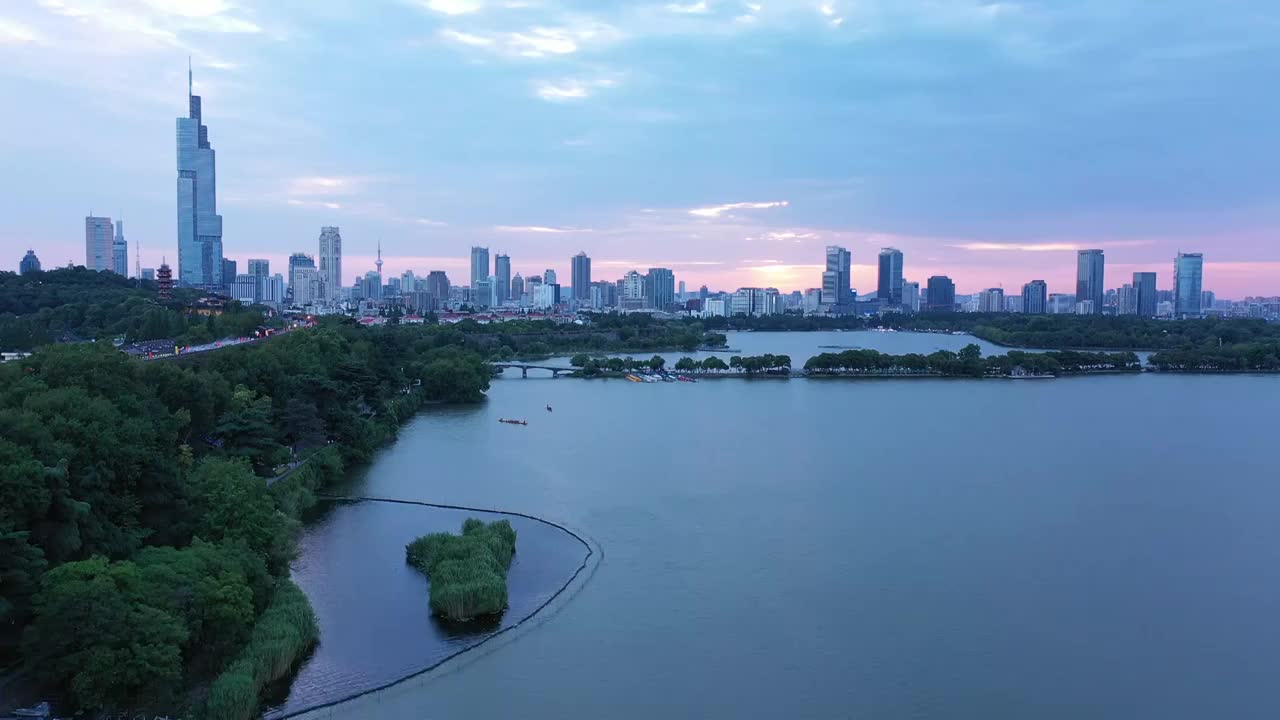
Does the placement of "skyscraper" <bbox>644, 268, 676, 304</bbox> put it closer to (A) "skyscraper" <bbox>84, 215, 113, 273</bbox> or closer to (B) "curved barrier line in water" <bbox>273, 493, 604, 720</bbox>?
(A) "skyscraper" <bbox>84, 215, 113, 273</bbox>

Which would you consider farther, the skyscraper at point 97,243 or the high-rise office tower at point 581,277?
the high-rise office tower at point 581,277

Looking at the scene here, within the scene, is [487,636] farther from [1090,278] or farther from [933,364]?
[1090,278]

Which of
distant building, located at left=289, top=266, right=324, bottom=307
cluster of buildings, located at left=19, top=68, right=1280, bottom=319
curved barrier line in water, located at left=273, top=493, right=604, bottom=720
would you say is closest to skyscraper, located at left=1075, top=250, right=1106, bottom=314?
cluster of buildings, located at left=19, top=68, right=1280, bottom=319

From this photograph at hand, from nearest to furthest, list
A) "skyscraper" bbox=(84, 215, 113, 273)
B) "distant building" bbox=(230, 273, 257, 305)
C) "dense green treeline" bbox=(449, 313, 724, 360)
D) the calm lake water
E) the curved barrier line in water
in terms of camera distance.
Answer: the curved barrier line in water
the calm lake water
"dense green treeline" bbox=(449, 313, 724, 360)
"skyscraper" bbox=(84, 215, 113, 273)
"distant building" bbox=(230, 273, 257, 305)

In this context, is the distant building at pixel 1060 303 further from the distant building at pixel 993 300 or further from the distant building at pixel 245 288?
the distant building at pixel 245 288

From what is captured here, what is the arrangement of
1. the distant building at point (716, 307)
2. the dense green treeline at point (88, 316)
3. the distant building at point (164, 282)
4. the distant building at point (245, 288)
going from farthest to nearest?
the distant building at point (716, 307) → the distant building at point (245, 288) → the distant building at point (164, 282) → the dense green treeline at point (88, 316)

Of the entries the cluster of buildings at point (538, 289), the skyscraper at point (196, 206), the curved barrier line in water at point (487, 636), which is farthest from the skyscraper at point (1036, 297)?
the curved barrier line in water at point (487, 636)

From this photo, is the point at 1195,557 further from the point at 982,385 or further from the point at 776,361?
the point at 776,361
